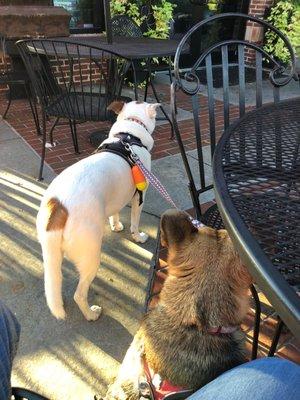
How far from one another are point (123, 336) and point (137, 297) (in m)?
0.36

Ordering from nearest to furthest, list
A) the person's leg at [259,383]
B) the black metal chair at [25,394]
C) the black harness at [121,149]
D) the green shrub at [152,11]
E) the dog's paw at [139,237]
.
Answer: the person's leg at [259,383]
the black metal chair at [25,394]
the black harness at [121,149]
the dog's paw at [139,237]
the green shrub at [152,11]

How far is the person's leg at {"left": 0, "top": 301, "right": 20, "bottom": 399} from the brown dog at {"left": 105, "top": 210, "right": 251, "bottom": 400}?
24.6 inches

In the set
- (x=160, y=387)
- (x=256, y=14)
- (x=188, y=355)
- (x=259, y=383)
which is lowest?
(x=160, y=387)

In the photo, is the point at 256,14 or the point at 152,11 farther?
the point at 256,14

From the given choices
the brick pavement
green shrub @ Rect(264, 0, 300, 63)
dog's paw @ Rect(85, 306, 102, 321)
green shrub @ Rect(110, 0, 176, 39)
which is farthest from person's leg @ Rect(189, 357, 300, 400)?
green shrub @ Rect(264, 0, 300, 63)

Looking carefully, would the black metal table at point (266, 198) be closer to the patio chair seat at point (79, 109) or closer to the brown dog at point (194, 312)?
the brown dog at point (194, 312)

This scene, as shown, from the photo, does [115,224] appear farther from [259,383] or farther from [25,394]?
[259,383]

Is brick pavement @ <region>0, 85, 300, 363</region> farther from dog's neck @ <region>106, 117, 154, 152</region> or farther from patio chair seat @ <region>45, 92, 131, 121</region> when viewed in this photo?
dog's neck @ <region>106, 117, 154, 152</region>

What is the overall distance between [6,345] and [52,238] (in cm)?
110

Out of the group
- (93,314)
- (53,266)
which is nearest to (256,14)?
(93,314)

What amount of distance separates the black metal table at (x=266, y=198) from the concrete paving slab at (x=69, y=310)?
1.46m

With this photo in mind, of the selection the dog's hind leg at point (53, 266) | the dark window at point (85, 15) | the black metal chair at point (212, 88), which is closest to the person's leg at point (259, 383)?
the black metal chair at point (212, 88)

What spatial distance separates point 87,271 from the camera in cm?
237

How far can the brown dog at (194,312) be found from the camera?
1.37m
